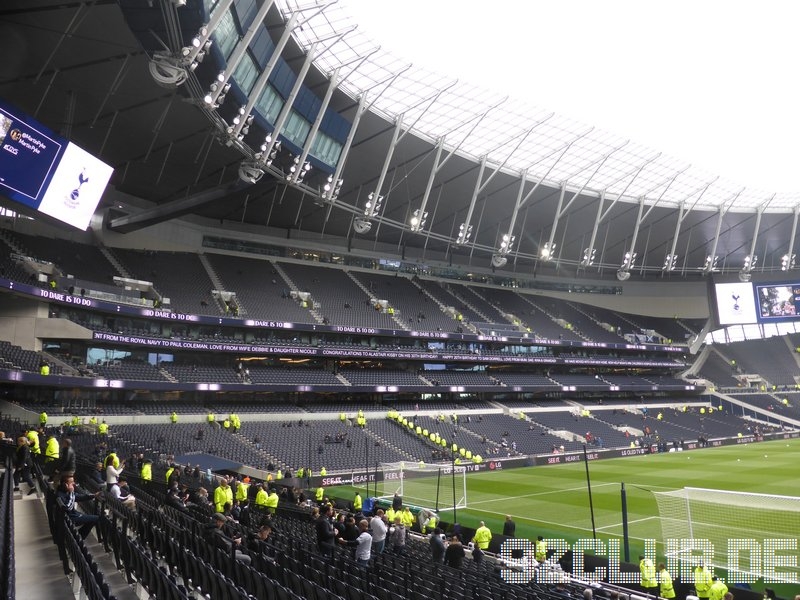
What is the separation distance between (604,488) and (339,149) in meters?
26.2

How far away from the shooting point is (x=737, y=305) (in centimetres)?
7069

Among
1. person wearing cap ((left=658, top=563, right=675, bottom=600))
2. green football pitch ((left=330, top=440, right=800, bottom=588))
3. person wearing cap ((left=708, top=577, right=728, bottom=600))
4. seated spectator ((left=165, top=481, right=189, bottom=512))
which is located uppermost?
seated spectator ((left=165, top=481, right=189, bottom=512))

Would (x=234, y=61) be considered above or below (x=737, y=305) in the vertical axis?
above

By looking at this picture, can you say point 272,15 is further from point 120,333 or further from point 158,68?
point 120,333

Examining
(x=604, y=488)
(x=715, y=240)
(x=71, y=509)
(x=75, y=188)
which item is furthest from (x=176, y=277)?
(x=715, y=240)

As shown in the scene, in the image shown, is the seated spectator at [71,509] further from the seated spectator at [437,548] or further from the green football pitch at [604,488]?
the green football pitch at [604,488]

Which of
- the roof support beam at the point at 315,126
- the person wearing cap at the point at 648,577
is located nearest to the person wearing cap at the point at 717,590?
the person wearing cap at the point at 648,577

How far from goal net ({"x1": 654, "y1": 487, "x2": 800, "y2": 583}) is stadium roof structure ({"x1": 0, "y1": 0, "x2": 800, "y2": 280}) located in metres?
23.5

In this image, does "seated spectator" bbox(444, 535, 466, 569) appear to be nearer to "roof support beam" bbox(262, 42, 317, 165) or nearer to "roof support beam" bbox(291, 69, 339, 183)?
"roof support beam" bbox(262, 42, 317, 165)

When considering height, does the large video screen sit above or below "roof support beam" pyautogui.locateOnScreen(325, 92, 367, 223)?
below

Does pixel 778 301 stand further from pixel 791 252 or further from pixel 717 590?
pixel 717 590

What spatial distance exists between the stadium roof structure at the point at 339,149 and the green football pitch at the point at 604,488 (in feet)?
66.9

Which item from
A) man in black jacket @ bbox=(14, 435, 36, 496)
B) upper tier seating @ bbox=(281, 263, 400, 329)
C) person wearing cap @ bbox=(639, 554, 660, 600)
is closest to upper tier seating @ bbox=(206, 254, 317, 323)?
upper tier seating @ bbox=(281, 263, 400, 329)

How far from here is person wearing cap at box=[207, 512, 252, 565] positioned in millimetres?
9688
